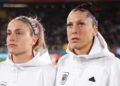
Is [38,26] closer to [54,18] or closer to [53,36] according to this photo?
[53,36]

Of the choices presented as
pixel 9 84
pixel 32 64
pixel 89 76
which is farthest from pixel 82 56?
pixel 9 84

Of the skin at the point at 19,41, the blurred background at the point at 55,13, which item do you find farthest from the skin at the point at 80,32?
the blurred background at the point at 55,13

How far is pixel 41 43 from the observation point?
3.64 meters

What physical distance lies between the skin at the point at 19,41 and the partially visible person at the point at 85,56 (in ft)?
1.25

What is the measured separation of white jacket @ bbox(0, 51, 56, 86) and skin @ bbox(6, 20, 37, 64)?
0.07 m

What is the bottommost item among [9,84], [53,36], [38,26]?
[53,36]

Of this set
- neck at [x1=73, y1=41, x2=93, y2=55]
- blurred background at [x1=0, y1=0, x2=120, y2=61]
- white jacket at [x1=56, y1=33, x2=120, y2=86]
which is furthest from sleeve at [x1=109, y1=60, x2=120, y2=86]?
blurred background at [x1=0, y1=0, x2=120, y2=61]

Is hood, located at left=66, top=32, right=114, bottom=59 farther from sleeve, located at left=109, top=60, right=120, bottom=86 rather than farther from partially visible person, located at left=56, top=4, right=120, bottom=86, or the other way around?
sleeve, located at left=109, top=60, right=120, bottom=86

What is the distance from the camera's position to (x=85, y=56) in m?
3.25

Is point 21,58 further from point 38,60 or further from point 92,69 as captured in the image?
point 92,69

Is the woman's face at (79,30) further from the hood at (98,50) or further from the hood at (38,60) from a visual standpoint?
the hood at (38,60)

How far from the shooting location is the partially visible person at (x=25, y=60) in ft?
11.3

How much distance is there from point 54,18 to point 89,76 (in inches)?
706

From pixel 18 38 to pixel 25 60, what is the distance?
0.24 meters
